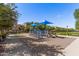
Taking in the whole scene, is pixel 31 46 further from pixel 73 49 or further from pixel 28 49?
pixel 73 49

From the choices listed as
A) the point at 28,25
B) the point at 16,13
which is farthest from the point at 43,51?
the point at 16,13

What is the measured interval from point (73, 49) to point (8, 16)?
6.77ft

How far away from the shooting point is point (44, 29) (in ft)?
21.4

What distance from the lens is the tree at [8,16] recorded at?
6.28 meters

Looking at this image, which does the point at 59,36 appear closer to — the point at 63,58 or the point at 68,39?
the point at 68,39

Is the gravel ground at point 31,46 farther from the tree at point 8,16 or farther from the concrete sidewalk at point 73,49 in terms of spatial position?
the tree at point 8,16

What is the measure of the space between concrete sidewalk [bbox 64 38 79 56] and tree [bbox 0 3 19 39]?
1719 mm

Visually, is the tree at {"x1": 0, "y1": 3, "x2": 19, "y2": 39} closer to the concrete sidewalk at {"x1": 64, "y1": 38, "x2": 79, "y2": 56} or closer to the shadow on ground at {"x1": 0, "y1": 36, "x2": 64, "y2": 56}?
the shadow on ground at {"x1": 0, "y1": 36, "x2": 64, "y2": 56}

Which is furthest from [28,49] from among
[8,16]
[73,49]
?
[73,49]

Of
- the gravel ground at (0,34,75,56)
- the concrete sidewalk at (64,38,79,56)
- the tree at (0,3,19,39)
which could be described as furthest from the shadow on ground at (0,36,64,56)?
the tree at (0,3,19,39)

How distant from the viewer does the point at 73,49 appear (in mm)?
6211

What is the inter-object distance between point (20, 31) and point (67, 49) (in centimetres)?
144

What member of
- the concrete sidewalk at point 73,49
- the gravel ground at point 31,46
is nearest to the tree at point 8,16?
the gravel ground at point 31,46

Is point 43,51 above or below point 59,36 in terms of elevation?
below
